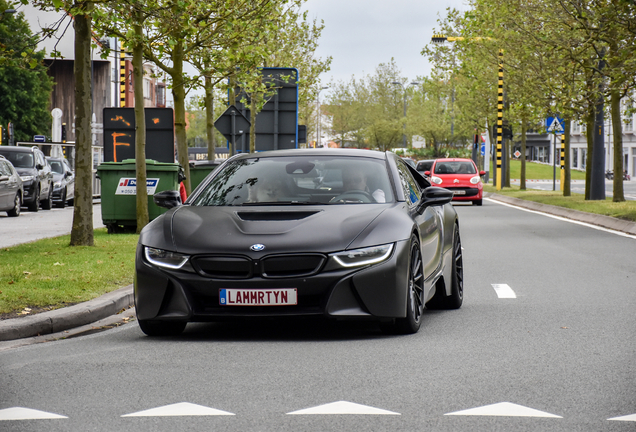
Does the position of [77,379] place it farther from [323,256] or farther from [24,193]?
[24,193]

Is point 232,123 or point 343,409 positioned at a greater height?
point 232,123

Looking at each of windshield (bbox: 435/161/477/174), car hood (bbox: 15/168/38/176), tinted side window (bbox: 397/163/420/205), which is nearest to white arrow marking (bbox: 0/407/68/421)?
tinted side window (bbox: 397/163/420/205)

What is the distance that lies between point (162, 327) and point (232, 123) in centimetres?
1986

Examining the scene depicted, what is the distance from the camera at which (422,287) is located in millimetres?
7812

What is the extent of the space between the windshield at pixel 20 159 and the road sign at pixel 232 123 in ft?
19.1

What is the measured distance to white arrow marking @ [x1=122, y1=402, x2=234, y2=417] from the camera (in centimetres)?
507

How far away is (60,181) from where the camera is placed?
108 ft

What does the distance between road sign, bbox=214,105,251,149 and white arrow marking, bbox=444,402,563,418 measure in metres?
22.3

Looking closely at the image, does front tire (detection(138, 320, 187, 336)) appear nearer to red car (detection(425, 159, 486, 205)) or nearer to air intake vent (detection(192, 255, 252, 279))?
air intake vent (detection(192, 255, 252, 279))

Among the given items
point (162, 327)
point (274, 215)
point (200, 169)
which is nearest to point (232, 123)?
point (200, 169)

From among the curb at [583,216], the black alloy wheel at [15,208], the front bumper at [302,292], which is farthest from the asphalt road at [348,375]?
the black alloy wheel at [15,208]

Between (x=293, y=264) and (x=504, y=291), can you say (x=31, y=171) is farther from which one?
(x=293, y=264)

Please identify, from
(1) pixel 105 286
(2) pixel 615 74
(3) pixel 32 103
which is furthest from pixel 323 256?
(3) pixel 32 103

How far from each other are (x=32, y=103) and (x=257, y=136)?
43762 millimetres
